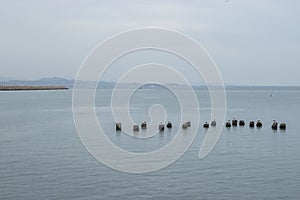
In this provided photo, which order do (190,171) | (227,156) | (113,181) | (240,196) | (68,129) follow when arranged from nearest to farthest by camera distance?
(240,196)
(113,181)
(190,171)
(227,156)
(68,129)

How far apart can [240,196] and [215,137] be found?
2836 centimetres

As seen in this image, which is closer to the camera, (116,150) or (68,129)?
(116,150)

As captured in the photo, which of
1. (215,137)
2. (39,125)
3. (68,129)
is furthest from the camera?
(39,125)

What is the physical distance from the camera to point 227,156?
39781 mm

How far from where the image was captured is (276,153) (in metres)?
42.2

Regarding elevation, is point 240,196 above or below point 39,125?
below

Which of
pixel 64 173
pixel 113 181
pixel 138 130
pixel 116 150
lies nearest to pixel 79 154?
pixel 116 150

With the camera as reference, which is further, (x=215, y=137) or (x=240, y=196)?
(x=215, y=137)

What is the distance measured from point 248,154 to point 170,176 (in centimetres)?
1280

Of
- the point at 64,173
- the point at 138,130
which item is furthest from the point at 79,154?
the point at 138,130

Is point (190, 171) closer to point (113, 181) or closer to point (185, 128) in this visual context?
point (113, 181)

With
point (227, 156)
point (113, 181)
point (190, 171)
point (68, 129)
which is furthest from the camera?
point (68, 129)

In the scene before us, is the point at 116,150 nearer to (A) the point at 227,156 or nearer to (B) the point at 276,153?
(A) the point at 227,156

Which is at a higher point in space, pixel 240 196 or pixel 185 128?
pixel 185 128
